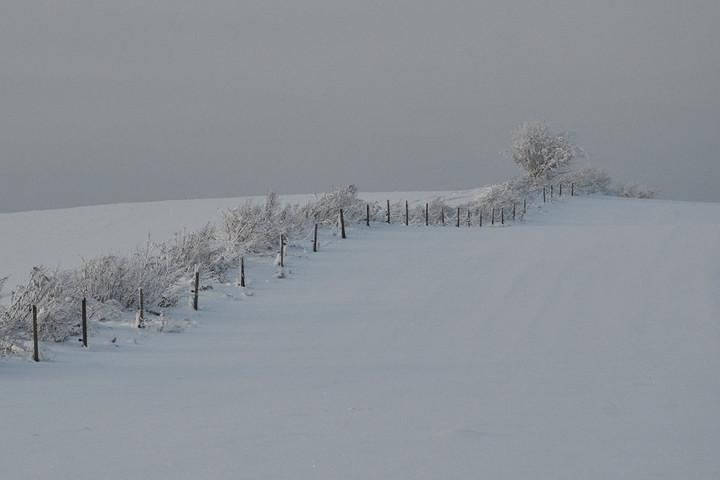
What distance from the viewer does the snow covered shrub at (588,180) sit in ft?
178

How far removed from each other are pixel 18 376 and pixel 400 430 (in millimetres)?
4668

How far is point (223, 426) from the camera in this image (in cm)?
730

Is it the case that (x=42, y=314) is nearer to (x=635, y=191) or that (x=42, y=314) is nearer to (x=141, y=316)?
(x=141, y=316)

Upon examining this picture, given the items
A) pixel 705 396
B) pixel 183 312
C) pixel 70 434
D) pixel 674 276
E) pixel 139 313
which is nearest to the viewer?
pixel 70 434

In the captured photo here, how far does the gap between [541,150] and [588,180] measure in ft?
16.0

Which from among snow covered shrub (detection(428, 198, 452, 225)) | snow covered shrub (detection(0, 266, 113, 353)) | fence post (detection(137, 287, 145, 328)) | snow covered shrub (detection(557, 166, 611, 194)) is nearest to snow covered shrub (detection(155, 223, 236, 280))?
fence post (detection(137, 287, 145, 328))

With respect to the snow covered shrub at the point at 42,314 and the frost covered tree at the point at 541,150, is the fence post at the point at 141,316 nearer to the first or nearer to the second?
the snow covered shrub at the point at 42,314

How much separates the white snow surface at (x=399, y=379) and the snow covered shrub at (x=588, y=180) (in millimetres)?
33474

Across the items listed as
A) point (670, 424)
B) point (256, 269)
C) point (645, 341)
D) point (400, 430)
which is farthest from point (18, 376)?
point (256, 269)

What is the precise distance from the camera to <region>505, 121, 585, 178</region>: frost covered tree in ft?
176

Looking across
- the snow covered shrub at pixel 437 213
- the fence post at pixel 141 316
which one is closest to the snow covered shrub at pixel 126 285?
the fence post at pixel 141 316

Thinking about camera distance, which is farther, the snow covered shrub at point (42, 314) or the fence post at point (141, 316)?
the fence post at point (141, 316)

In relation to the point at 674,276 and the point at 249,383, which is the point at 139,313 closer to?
the point at 249,383

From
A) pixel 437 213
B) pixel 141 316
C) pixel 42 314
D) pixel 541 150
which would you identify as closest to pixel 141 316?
pixel 141 316
